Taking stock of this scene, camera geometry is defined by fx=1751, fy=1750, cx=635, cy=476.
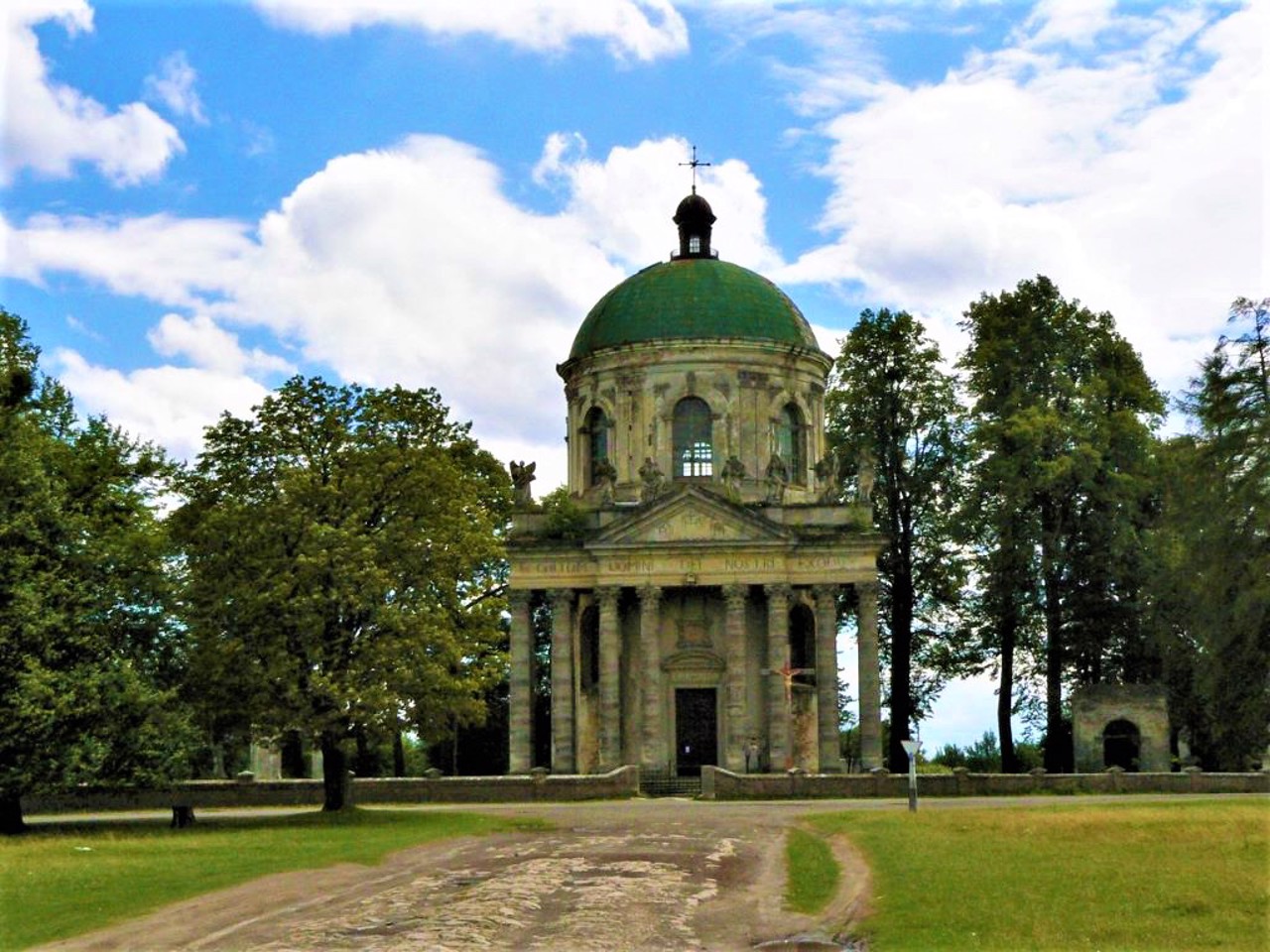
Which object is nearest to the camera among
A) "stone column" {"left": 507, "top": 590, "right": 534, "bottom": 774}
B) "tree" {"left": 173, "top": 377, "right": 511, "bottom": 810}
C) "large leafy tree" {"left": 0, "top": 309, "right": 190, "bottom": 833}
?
"large leafy tree" {"left": 0, "top": 309, "right": 190, "bottom": 833}

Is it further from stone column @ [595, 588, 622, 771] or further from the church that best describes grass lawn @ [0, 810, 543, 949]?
the church

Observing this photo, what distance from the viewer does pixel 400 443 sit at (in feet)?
143

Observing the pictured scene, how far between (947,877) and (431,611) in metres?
20.4

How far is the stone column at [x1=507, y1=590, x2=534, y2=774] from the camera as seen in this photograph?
57.4 metres

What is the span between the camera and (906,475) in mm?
65125

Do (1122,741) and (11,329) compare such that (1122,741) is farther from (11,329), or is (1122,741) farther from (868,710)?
(11,329)

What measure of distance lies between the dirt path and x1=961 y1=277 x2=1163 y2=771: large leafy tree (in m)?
29.4

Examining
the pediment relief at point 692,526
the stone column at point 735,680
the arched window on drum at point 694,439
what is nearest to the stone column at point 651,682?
the pediment relief at point 692,526

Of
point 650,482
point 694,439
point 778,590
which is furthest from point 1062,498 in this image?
point 650,482

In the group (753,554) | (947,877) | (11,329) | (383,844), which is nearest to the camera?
(947,877)

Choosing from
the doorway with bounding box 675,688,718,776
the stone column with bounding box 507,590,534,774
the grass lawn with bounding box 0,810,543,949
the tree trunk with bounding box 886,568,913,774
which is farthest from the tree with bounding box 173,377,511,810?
the tree trunk with bounding box 886,568,913,774

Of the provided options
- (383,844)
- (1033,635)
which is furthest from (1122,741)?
(383,844)

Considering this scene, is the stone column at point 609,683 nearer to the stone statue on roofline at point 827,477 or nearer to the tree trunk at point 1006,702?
the stone statue on roofline at point 827,477

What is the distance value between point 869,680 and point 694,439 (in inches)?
422
